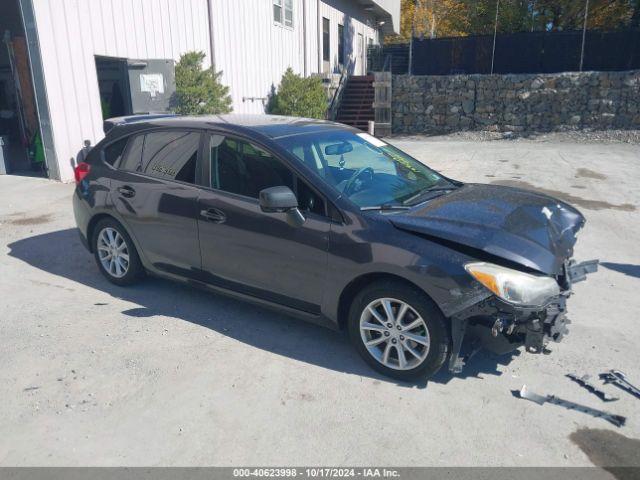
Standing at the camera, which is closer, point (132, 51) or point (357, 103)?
point (132, 51)

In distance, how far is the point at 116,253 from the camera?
5.22 metres

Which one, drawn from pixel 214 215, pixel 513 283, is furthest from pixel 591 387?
pixel 214 215

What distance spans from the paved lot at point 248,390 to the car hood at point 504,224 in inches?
35.8

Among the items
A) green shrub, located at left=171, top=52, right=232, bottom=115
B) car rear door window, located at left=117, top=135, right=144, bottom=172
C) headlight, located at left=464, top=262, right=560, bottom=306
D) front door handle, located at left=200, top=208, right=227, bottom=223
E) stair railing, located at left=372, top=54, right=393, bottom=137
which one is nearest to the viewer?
headlight, located at left=464, top=262, right=560, bottom=306

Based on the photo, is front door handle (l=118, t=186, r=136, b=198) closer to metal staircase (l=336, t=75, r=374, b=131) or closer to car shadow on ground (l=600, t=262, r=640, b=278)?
car shadow on ground (l=600, t=262, r=640, b=278)

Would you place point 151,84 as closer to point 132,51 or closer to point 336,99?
point 132,51

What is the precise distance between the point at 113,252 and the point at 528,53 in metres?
19.2

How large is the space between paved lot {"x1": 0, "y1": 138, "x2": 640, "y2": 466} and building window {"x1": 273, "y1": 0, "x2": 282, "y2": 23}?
13.2 metres

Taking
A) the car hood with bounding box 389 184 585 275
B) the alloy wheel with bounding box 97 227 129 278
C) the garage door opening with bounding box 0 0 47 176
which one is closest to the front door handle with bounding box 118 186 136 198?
the alloy wheel with bounding box 97 227 129 278

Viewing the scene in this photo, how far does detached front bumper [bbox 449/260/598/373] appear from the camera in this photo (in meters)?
3.23

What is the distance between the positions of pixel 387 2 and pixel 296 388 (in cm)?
2717

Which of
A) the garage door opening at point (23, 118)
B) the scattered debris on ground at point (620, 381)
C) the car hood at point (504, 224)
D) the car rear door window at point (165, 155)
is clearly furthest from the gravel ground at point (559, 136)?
the scattered debris on ground at point (620, 381)

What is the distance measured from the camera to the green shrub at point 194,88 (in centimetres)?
1196

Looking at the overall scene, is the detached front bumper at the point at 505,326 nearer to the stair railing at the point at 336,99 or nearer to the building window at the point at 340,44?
the stair railing at the point at 336,99
